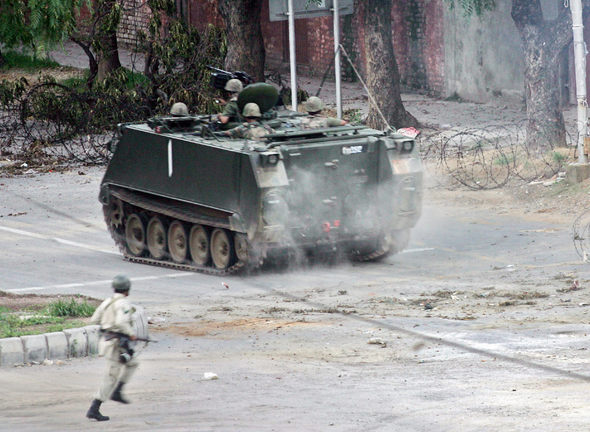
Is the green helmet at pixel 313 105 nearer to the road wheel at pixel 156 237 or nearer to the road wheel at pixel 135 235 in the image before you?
the road wheel at pixel 156 237

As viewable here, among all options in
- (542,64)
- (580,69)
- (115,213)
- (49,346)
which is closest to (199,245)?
(115,213)

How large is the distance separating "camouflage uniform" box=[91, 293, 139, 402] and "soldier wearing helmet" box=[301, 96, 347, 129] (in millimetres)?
7837

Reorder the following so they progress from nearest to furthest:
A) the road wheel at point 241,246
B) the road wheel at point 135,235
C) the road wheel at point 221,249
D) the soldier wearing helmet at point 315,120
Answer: the road wheel at point 241,246
the road wheel at point 221,249
the soldier wearing helmet at point 315,120
the road wheel at point 135,235

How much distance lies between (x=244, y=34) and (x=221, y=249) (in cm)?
1107

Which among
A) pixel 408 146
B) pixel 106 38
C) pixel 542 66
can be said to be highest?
pixel 106 38

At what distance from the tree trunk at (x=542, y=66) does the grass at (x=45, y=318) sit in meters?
11.0

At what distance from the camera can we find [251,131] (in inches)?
638

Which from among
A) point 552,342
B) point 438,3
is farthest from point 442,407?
point 438,3

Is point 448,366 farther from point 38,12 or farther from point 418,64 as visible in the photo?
point 418,64

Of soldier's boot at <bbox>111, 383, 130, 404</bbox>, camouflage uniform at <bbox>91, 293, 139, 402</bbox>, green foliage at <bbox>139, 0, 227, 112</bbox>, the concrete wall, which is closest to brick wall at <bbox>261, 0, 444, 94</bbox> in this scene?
the concrete wall

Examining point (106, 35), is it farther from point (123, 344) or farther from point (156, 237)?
point (123, 344)

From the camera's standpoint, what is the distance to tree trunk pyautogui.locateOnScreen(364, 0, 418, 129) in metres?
24.9

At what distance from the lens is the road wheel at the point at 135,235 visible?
1762 centimetres

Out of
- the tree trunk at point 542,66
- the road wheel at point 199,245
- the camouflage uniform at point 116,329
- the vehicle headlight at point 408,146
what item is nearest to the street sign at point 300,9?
the tree trunk at point 542,66
